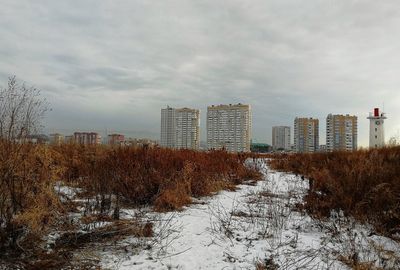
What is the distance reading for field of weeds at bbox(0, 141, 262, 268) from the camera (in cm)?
367

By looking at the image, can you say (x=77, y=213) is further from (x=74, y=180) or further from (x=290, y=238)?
(x=290, y=238)

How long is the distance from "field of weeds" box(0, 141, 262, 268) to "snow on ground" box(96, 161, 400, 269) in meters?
0.41

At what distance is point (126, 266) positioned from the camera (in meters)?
3.40

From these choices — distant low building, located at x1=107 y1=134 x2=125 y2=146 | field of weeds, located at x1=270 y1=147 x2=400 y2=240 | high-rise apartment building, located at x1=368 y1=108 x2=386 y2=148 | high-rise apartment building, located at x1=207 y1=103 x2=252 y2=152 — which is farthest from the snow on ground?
high-rise apartment building, located at x1=207 y1=103 x2=252 y2=152

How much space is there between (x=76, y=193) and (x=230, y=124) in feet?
136

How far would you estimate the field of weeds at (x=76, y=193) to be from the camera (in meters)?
3.67

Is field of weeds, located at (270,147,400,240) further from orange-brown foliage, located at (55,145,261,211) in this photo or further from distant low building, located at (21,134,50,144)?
distant low building, located at (21,134,50,144)

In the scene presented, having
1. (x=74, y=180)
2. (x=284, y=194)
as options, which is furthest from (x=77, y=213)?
(x=284, y=194)

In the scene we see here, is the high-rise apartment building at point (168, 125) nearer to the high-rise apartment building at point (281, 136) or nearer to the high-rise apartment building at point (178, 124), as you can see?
the high-rise apartment building at point (178, 124)

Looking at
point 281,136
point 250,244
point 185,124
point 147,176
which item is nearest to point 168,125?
point 185,124

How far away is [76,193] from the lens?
240 inches

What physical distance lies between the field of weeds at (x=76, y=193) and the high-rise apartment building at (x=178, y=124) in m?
28.6

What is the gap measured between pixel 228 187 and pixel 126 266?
186 inches

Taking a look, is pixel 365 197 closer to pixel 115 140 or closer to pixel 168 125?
pixel 115 140
